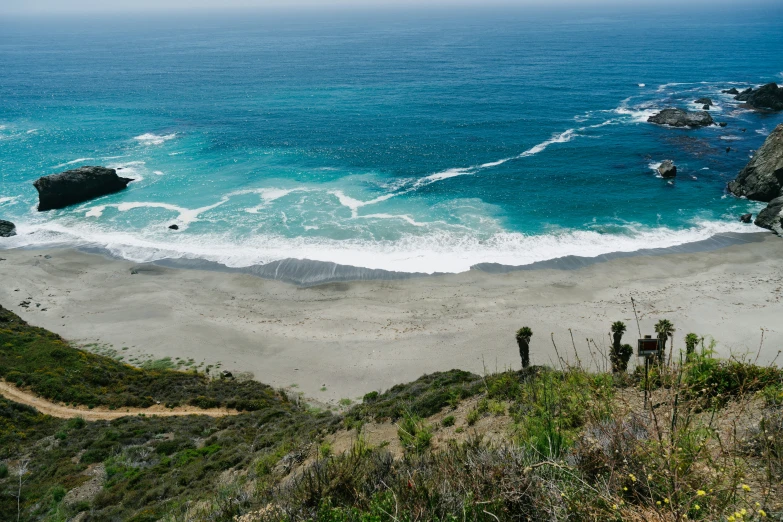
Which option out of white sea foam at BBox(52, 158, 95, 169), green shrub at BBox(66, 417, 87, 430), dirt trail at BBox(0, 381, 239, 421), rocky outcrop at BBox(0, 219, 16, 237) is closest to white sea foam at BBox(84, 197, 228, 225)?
rocky outcrop at BBox(0, 219, 16, 237)

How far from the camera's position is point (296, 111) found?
86938 mm

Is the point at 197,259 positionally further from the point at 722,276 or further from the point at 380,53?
the point at 380,53

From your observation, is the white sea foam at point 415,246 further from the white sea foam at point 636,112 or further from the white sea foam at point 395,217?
the white sea foam at point 636,112

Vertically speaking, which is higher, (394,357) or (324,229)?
(324,229)

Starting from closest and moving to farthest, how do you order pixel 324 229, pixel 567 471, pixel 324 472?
pixel 567 471 < pixel 324 472 < pixel 324 229

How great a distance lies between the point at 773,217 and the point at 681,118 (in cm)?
3269

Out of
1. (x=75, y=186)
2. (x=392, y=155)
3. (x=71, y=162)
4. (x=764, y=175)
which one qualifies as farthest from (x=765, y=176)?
(x=71, y=162)

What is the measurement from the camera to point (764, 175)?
159 ft

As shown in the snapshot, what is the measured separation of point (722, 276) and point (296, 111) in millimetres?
73339

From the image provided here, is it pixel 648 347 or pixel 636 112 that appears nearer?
pixel 648 347

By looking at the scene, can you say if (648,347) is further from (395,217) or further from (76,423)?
(395,217)

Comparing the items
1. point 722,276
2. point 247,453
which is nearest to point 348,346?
point 247,453

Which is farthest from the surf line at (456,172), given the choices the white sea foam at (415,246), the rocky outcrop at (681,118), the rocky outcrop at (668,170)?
the rocky outcrop at (668,170)

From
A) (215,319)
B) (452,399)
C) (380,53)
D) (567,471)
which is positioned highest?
(380,53)
